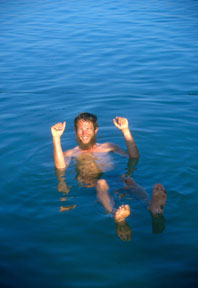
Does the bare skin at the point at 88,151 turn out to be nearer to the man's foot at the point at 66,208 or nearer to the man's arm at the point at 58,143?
the man's arm at the point at 58,143

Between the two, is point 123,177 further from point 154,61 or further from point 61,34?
point 61,34

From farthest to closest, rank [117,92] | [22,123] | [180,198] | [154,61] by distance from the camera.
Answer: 1. [154,61]
2. [117,92]
3. [22,123]
4. [180,198]

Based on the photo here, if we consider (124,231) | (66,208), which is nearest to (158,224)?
(124,231)

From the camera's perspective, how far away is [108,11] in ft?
69.3

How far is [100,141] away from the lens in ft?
26.4

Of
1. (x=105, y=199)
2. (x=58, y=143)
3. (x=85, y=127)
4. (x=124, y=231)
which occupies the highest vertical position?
(x=85, y=127)

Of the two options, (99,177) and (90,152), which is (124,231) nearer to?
(99,177)

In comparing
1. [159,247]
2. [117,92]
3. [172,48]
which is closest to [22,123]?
[117,92]

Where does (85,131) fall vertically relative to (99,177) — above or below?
→ above

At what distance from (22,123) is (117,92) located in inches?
111

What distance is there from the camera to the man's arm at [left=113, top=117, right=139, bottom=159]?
638 cm

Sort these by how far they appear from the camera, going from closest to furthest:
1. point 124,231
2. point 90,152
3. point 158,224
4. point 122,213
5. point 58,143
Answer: point 122,213 → point 124,231 → point 158,224 → point 58,143 → point 90,152

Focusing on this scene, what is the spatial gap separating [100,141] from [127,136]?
5.46ft

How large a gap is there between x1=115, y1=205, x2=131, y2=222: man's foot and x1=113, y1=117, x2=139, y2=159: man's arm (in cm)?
179
